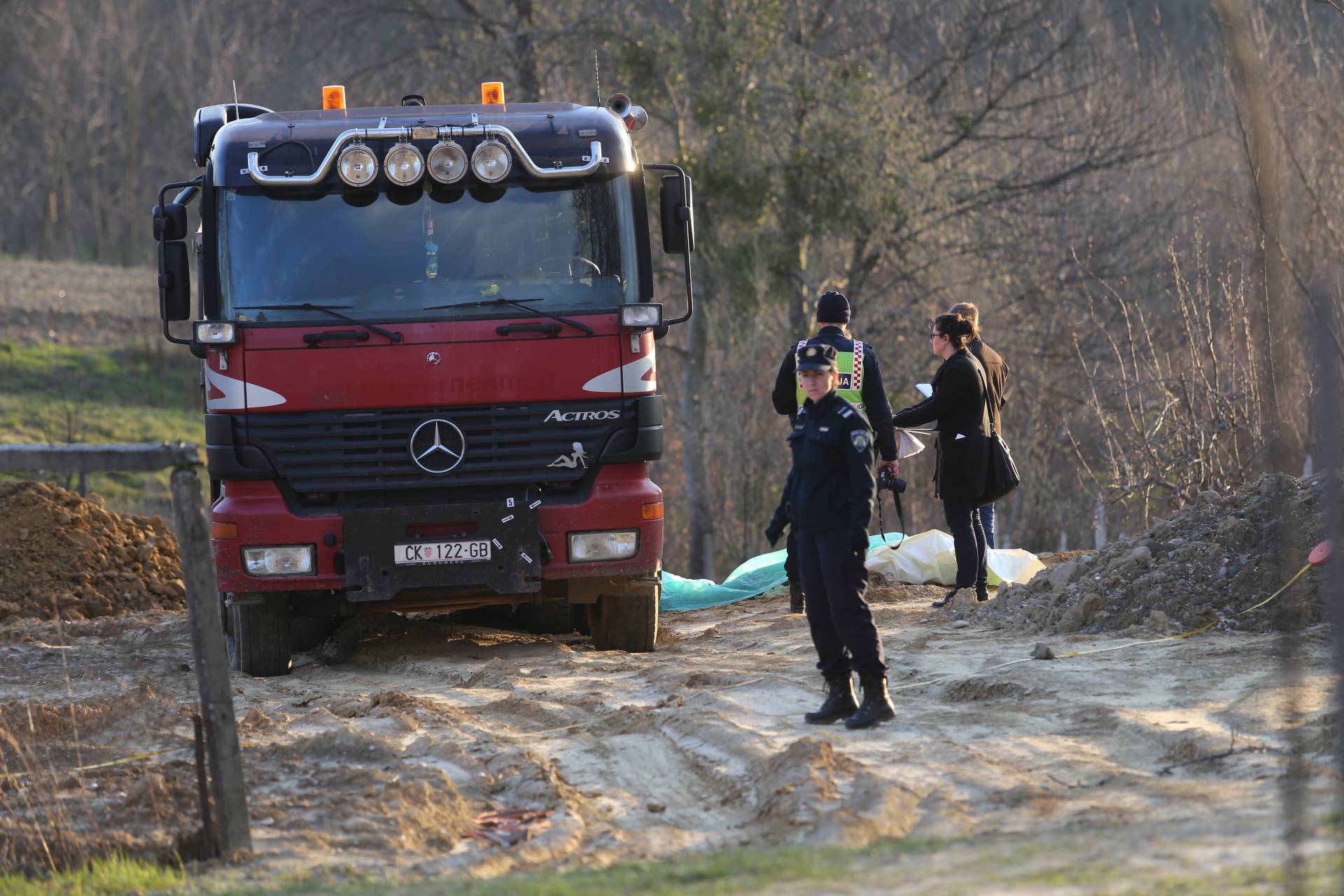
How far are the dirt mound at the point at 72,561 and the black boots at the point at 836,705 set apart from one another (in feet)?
26.0

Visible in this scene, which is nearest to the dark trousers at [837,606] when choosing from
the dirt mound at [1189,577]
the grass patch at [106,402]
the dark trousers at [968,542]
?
the dirt mound at [1189,577]

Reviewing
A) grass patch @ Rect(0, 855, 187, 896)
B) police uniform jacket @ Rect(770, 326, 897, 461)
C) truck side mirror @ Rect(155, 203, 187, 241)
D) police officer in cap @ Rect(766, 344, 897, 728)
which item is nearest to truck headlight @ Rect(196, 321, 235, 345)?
truck side mirror @ Rect(155, 203, 187, 241)

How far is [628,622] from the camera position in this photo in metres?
9.71

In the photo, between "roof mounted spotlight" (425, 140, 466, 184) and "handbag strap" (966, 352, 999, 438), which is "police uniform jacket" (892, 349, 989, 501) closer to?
"handbag strap" (966, 352, 999, 438)

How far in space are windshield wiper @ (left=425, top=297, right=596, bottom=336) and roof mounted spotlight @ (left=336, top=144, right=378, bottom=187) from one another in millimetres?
828

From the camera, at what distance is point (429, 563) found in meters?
8.76

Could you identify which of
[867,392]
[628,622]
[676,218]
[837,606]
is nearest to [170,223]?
[676,218]

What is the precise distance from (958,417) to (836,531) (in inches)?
142

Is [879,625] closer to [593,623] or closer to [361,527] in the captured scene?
[593,623]

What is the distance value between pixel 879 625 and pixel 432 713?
11.5 ft

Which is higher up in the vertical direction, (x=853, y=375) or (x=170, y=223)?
(x=170, y=223)

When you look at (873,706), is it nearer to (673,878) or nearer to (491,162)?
(673,878)

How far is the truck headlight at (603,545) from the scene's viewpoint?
29.0 feet

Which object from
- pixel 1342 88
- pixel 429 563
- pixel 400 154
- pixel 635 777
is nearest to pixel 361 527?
pixel 429 563
